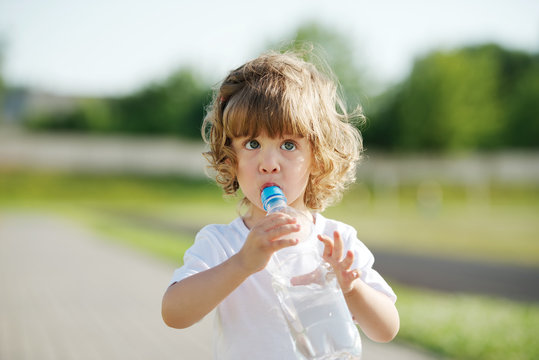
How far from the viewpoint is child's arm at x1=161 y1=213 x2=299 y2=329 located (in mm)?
1583

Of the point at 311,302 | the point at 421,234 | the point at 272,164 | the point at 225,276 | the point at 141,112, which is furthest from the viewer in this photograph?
the point at 141,112

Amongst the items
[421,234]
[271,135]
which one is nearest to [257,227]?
[271,135]

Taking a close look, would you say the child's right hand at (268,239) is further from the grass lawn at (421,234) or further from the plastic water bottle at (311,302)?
the grass lawn at (421,234)

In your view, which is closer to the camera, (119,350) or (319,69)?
(319,69)

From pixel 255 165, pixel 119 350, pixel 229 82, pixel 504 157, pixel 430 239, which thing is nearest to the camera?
pixel 255 165

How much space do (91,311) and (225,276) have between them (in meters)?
5.70

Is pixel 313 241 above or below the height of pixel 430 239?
above

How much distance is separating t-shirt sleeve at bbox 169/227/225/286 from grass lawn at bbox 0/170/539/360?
3284 millimetres

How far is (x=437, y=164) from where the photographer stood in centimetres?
4919

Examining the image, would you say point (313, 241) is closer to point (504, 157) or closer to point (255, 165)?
point (255, 165)

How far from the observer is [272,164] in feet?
5.96

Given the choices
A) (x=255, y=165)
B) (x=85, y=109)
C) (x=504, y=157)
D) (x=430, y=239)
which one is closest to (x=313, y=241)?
(x=255, y=165)

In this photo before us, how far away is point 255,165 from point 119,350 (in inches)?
155

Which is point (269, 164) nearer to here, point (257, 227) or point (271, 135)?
point (271, 135)
